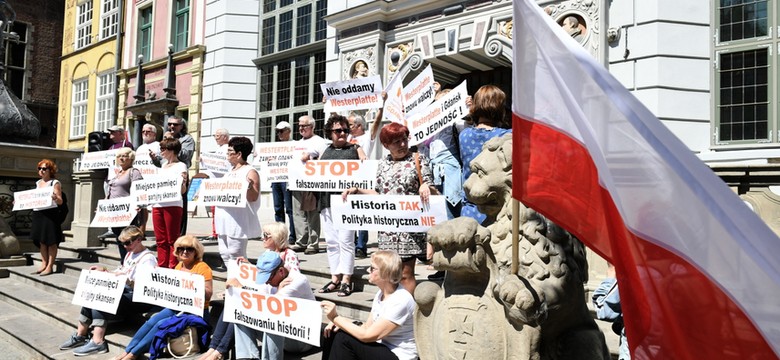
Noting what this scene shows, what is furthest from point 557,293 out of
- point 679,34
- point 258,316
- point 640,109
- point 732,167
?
point 679,34

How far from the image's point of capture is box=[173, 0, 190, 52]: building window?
1838 cm

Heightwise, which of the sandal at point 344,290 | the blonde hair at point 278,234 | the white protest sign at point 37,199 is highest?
the white protest sign at point 37,199

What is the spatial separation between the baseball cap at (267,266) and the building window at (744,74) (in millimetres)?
6579

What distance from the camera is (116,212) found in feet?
25.1

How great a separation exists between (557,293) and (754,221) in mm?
841

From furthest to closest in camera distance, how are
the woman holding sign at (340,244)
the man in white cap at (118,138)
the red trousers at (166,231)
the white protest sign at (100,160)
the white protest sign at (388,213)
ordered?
the man in white cap at (118,138)
the white protest sign at (100,160)
the red trousers at (166,231)
the woman holding sign at (340,244)
the white protest sign at (388,213)

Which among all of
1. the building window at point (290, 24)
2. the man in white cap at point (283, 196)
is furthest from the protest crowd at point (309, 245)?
the building window at point (290, 24)

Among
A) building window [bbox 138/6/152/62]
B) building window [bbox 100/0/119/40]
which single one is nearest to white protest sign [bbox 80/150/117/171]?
building window [bbox 138/6/152/62]

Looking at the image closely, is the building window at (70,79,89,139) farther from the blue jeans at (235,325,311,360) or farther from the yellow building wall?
the blue jeans at (235,325,311,360)

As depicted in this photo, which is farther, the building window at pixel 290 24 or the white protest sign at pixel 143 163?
the building window at pixel 290 24

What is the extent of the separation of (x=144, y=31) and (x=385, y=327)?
1938cm

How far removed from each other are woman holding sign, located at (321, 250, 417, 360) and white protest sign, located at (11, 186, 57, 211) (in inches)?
248

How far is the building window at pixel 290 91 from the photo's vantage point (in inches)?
589

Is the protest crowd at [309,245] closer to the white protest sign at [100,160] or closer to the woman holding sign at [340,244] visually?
the woman holding sign at [340,244]
